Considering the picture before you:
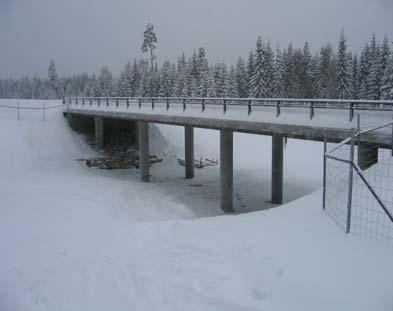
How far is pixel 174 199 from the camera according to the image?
2475cm

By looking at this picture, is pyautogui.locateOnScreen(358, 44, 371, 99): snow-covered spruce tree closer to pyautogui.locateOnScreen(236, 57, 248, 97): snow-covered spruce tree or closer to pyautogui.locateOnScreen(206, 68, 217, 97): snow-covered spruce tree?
pyautogui.locateOnScreen(236, 57, 248, 97): snow-covered spruce tree

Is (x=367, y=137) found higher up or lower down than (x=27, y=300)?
higher up

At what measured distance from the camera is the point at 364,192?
32.6 feet

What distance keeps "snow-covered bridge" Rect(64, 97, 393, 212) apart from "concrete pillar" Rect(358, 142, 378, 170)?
4 centimetres

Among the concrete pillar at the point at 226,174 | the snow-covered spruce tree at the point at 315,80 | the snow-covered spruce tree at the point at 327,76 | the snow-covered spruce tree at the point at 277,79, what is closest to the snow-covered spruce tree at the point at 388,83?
the snow-covered spruce tree at the point at 277,79

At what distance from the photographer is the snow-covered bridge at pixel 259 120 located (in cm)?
1461

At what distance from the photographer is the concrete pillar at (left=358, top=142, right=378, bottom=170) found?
42.8 ft

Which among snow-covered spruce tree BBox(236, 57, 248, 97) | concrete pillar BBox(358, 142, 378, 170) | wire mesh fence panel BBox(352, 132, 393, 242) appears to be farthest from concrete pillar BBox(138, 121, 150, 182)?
snow-covered spruce tree BBox(236, 57, 248, 97)

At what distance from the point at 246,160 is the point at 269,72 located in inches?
748

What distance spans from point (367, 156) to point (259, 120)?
6.25 metres

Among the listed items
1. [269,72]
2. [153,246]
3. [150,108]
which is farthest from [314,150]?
[153,246]

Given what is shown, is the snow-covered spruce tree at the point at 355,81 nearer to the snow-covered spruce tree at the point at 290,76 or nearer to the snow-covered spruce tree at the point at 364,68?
the snow-covered spruce tree at the point at 364,68

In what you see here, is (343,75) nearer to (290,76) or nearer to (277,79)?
(277,79)

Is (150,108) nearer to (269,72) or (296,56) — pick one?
(269,72)
